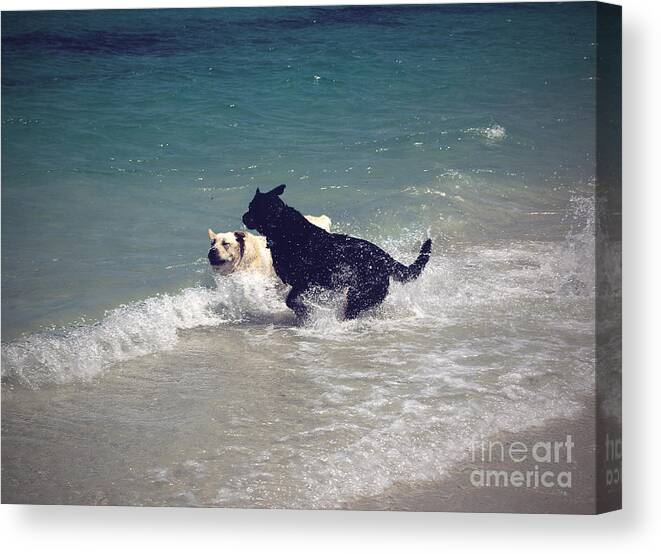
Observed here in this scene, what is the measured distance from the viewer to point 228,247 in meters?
5.86

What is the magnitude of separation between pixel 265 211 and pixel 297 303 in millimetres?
505

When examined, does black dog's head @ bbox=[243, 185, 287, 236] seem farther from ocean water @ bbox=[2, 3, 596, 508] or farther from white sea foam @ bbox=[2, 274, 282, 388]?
white sea foam @ bbox=[2, 274, 282, 388]

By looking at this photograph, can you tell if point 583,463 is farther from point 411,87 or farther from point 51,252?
point 51,252

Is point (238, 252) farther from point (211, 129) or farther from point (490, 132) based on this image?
point (490, 132)

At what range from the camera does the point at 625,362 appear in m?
5.52

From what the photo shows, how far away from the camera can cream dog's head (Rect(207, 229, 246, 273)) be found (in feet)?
19.2

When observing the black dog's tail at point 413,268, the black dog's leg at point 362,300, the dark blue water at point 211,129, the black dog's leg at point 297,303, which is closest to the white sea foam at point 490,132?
the dark blue water at point 211,129

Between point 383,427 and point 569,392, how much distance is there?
0.91m

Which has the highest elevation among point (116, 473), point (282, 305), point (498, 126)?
point (498, 126)

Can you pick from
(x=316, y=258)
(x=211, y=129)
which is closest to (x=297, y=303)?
(x=316, y=258)

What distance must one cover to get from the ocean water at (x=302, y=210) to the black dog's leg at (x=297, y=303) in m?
0.05

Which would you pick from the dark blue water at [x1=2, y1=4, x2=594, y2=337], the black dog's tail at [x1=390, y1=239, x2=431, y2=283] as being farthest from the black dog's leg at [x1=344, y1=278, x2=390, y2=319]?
the dark blue water at [x1=2, y1=4, x2=594, y2=337]

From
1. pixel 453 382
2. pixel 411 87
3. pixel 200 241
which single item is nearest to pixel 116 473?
pixel 200 241

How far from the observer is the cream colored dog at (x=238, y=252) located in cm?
585
